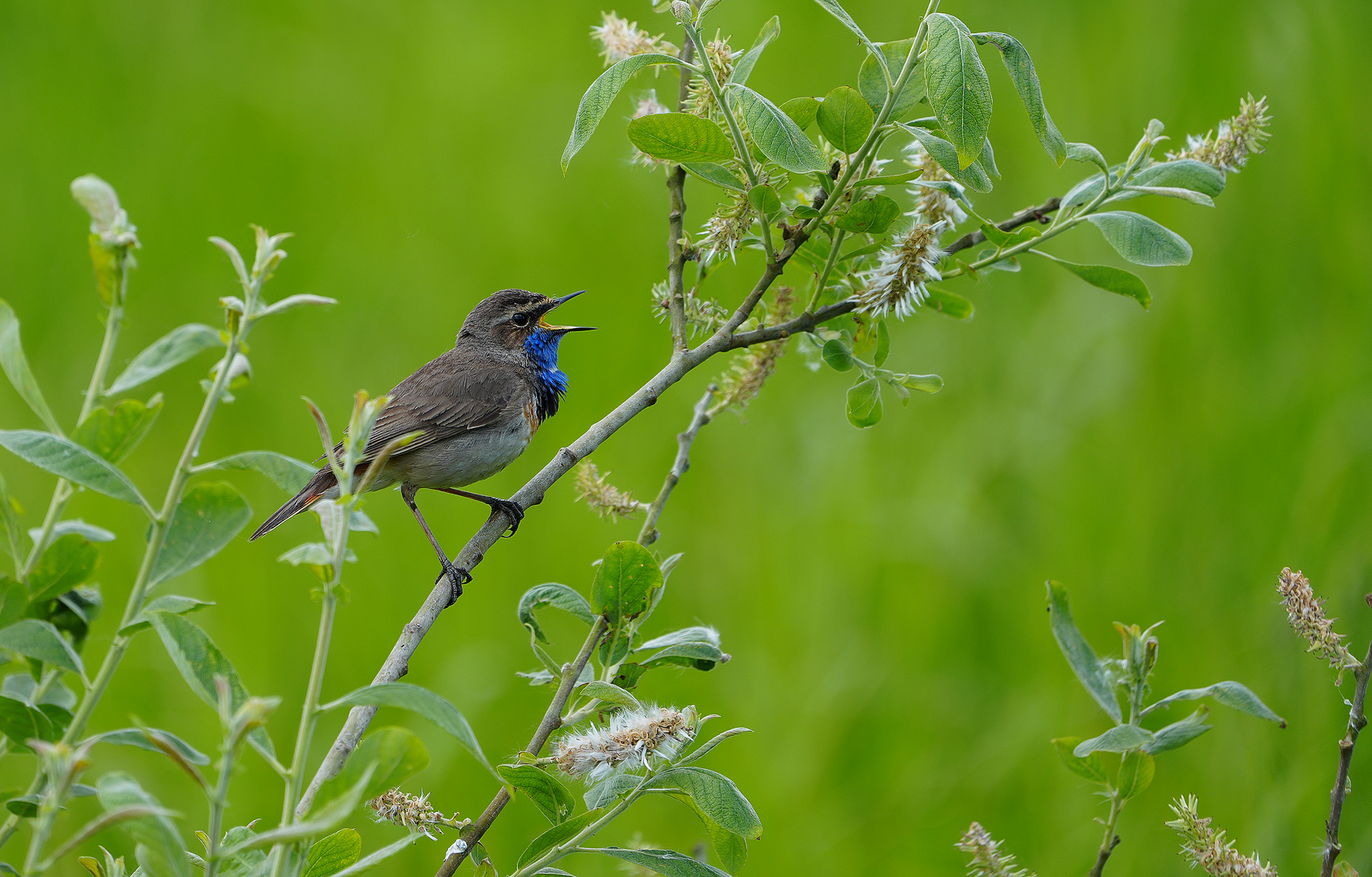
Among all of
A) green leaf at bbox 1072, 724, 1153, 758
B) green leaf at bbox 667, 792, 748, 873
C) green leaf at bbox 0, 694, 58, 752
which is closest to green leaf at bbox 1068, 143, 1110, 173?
green leaf at bbox 1072, 724, 1153, 758

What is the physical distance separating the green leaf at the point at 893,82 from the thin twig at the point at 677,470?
65 centimetres

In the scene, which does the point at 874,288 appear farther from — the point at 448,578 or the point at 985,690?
the point at 985,690

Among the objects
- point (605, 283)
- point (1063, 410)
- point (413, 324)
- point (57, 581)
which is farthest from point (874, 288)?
point (413, 324)

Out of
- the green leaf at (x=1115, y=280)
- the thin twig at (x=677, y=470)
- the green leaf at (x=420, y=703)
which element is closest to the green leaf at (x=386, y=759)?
the green leaf at (x=420, y=703)

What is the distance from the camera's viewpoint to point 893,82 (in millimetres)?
1703

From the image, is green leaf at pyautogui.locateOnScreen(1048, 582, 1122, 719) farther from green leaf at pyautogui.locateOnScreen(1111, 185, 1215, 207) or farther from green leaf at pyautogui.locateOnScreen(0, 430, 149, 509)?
green leaf at pyautogui.locateOnScreen(0, 430, 149, 509)

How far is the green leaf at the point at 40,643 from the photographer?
45.7 inches

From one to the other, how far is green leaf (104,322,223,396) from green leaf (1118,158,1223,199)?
1.46 meters

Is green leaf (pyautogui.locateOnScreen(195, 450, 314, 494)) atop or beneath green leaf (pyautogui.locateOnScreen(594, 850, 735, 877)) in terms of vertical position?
atop

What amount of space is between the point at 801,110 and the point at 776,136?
0.62 feet

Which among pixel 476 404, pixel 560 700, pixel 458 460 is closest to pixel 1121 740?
pixel 560 700

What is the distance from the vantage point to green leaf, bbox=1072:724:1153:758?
158 cm

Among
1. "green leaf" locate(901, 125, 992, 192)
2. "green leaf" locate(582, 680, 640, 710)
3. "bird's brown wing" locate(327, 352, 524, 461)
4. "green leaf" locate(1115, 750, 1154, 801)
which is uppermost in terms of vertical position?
"bird's brown wing" locate(327, 352, 524, 461)

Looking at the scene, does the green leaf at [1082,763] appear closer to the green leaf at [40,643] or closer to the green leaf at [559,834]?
the green leaf at [559,834]
